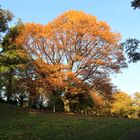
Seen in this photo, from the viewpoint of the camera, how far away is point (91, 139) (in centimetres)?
1889

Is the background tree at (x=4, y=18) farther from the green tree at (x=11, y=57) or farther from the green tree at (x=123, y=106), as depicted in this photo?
the green tree at (x=123, y=106)

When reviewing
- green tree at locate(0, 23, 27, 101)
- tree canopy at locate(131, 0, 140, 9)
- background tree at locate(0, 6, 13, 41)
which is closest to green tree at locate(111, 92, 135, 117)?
green tree at locate(0, 23, 27, 101)

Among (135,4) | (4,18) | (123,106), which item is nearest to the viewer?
(135,4)

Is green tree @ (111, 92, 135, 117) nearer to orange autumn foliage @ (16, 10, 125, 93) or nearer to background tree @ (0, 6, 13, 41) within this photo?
orange autumn foliage @ (16, 10, 125, 93)

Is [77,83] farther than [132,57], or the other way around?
[77,83]

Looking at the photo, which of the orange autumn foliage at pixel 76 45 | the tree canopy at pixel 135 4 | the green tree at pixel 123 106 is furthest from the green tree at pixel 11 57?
the green tree at pixel 123 106

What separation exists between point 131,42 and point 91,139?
8842 mm

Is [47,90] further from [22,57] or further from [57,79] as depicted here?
[22,57]

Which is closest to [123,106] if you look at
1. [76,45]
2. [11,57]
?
[76,45]

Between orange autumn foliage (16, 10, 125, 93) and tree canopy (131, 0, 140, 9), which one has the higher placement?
orange autumn foliage (16, 10, 125, 93)

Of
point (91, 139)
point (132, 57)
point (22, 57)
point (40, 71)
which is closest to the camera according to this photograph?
point (91, 139)

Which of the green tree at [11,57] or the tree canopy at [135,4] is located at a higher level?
the green tree at [11,57]

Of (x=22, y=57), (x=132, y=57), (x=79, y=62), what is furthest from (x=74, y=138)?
(x=79, y=62)

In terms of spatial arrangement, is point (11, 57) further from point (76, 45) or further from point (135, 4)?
point (135, 4)
